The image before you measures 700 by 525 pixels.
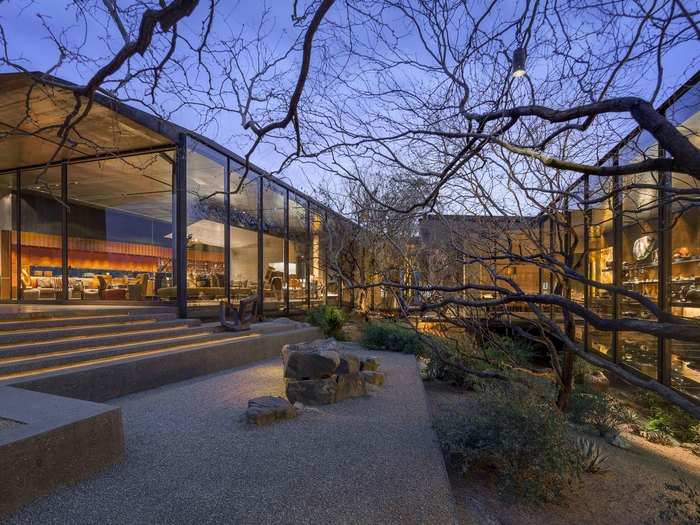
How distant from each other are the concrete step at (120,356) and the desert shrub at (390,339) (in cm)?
295

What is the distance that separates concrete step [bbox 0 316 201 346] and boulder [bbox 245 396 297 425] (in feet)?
12.3

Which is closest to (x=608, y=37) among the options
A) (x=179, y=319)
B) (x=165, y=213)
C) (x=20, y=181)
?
(x=179, y=319)

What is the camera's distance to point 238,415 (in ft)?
15.4

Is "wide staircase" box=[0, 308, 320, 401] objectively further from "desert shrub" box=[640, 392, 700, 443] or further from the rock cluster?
"desert shrub" box=[640, 392, 700, 443]

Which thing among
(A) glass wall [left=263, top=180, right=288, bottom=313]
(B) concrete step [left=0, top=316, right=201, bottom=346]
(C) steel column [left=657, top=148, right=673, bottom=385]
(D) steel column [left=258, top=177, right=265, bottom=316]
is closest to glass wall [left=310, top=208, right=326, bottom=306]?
A: (A) glass wall [left=263, top=180, right=288, bottom=313]

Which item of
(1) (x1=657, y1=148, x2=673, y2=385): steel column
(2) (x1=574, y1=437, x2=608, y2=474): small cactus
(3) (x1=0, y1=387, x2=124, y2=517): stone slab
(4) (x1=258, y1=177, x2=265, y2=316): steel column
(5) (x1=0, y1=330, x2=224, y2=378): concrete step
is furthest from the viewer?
(4) (x1=258, y1=177, x2=265, y2=316): steel column

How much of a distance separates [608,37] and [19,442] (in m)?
4.80

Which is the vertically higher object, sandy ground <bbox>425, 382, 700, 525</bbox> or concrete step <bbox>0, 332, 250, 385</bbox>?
Result: concrete step <bbox>0, 332, 250, 385</bbox>

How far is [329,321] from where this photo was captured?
12391mm

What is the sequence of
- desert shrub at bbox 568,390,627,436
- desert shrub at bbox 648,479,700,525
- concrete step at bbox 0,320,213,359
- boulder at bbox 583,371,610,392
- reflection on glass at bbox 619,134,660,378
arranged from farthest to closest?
1. boulder at bbox 583,371,610,392
2. reflection on glass at bbox 619,134,660,378
3. desert shrub at bbox 568,390,627,436
4. concrete step at bbox 0,320,213,359
5. desert shrub at bbox 648,479,700,525

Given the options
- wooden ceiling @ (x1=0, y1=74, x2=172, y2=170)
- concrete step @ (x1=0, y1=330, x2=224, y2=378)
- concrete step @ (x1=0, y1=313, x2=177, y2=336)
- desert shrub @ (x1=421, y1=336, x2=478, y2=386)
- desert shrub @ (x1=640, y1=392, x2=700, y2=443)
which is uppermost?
wooden ceiling @ (x1=0, y1=74, x2=172, y2=170)

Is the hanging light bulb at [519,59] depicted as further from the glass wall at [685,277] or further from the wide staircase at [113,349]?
the wide staircase at [113,349]

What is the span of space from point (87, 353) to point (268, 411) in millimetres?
3224

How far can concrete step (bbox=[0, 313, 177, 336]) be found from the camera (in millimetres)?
6375
